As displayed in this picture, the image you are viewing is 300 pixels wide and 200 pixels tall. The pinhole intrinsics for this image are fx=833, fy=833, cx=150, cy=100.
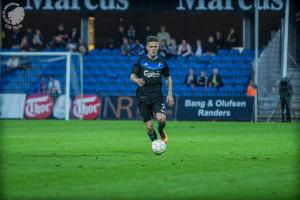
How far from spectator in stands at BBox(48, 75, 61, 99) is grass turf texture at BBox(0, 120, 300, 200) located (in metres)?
14.6

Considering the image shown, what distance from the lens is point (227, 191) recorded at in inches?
427

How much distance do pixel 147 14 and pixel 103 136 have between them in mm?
21939

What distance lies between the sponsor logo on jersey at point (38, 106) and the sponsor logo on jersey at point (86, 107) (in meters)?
1.11

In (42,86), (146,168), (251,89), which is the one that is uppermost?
(42,86)

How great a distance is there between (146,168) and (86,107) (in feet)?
79.9

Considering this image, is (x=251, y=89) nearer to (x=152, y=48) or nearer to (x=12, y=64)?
(x=12, y=64)

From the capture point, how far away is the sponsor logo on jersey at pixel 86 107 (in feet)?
124

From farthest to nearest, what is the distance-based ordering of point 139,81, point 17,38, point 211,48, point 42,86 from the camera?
point 17,38 → point 211,48 → point 42,86 → point 139,81

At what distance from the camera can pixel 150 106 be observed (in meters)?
17.8

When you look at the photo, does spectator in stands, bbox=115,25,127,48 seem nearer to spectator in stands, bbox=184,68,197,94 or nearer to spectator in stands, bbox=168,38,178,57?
spectator in stands, bbox=168,38,178,57

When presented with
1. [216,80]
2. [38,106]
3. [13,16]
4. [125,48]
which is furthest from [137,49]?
[13,16]

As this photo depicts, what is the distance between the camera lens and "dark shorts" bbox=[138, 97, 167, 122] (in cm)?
1753

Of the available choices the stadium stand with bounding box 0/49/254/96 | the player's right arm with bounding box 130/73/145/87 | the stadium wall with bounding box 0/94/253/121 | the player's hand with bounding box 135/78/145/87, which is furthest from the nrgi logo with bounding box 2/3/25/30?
the stadium stand with bounding box 0/49/254/96

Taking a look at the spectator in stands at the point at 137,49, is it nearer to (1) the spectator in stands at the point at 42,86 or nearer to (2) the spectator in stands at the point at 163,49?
(2) the spectator in stands at the point at 163,49
